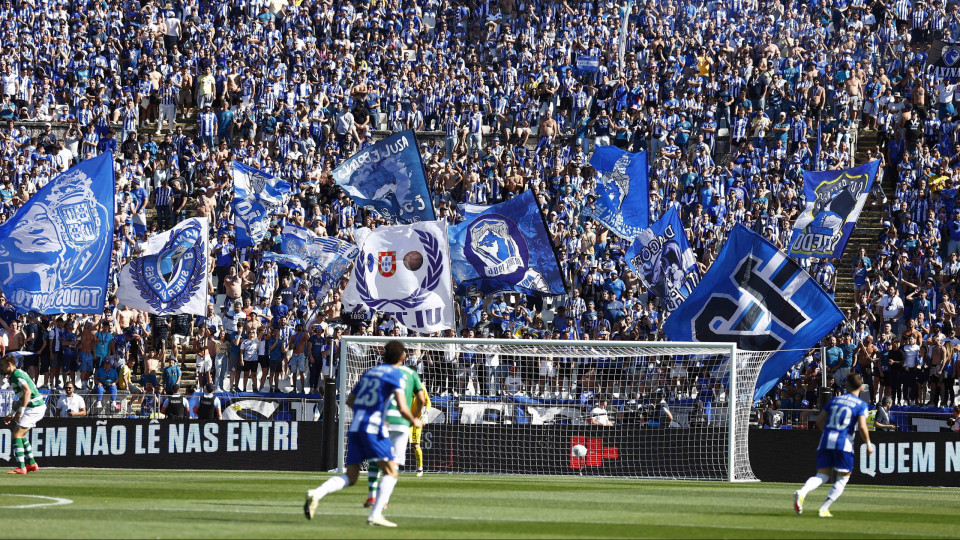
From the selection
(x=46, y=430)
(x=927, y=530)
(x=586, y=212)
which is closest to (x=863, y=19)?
(x=586, y=212)

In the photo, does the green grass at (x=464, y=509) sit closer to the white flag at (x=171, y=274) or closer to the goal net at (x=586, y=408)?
the goal net at (x=586, y=408)

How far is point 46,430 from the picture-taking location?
2384cm

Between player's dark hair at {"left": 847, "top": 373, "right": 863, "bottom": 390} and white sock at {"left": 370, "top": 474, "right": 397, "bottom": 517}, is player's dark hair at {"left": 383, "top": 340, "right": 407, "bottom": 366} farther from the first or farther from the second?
player's dark hair at {"left": 847, "top": 373, "right": 863, "bottom": 390}

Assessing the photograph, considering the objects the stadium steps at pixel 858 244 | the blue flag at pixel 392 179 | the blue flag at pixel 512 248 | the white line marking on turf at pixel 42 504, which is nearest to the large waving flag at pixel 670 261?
the blue flag at pixel 512 248

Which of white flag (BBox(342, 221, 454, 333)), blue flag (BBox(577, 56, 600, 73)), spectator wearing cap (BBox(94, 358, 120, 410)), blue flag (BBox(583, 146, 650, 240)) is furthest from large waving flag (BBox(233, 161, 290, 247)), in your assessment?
blue flag (BBox(577, 56, 600, 73))

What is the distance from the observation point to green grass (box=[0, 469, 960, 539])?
43.1 feet

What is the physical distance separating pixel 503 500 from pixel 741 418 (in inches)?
299

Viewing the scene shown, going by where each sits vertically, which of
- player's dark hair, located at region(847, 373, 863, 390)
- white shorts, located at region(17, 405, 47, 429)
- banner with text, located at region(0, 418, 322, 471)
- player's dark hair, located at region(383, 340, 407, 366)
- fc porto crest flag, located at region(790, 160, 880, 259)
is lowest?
banner with text, located at region(0, 418, 322, 471)

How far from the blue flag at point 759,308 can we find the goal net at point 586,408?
1.31 feet

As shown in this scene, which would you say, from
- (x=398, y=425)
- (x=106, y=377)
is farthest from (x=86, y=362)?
(x=398, y=425)

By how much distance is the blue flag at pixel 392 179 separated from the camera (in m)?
26.7

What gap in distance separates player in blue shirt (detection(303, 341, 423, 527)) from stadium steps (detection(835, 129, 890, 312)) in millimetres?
20579

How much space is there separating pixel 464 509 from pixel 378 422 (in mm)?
2698

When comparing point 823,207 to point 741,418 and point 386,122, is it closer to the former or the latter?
point 741,418
